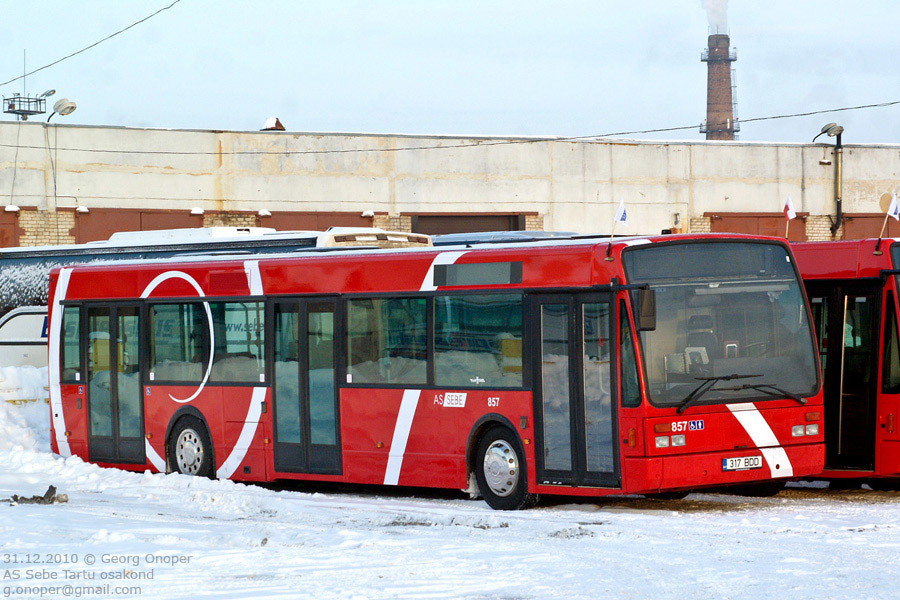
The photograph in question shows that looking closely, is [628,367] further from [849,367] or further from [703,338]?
[849,367]

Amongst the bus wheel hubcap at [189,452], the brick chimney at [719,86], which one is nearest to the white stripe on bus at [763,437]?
the bus wheel hubcap at [189,452]

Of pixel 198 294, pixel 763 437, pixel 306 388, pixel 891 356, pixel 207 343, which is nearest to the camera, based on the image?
pixel 763 437

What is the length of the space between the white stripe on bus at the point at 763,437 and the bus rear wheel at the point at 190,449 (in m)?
6.70

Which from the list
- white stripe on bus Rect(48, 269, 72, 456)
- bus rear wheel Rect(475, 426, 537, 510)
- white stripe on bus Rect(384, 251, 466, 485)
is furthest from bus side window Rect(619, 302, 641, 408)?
white stripe on bus Rect(48, 269, 72, 456)

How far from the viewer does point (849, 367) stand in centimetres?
1341

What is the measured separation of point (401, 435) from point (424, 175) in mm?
28316

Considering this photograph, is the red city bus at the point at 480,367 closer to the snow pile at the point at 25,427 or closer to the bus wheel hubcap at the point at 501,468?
the bus wheel hubcap at the point at 501,468

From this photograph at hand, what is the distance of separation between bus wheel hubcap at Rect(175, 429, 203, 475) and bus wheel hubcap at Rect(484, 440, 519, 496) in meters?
4.50

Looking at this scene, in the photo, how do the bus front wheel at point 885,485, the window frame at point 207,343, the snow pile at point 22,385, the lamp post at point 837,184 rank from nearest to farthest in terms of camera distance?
the bus front wheel at point 885,485
the window frame at point 207,343
the snow pile at point 22,385
the lamp post at point 837,184

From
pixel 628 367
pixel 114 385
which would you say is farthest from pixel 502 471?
pixel 114 385

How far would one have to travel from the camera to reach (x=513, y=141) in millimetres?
42000

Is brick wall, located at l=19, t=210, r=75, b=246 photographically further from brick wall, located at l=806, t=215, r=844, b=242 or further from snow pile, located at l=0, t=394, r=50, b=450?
brick wall, located at l=806, t=215, r=844, b=242

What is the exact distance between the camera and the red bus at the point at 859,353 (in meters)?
13.1

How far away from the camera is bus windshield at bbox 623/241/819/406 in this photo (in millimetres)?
11625
